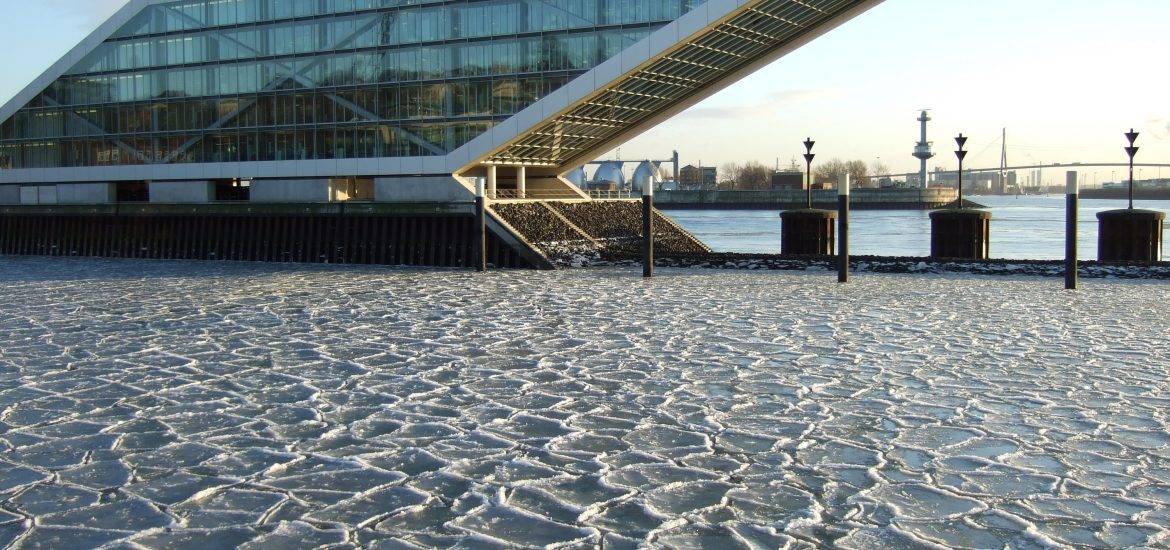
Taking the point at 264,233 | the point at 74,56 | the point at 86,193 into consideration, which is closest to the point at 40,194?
the point at 86,193

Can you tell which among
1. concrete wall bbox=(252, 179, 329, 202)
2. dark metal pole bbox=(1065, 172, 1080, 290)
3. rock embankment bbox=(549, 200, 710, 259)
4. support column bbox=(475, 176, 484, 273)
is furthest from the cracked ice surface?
concrete wall bbox=(252, 179, 329, 202)

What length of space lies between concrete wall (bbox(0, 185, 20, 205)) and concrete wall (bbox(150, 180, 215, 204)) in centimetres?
816

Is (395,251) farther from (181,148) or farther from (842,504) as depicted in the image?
(842,504)

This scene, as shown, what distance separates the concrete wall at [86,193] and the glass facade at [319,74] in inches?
45.5

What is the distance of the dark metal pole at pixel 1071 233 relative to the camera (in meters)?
21.4

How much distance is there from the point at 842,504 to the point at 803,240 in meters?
28.4

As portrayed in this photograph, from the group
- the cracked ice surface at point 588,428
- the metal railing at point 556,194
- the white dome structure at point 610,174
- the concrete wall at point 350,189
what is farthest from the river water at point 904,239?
the white dome structure at point 610,174

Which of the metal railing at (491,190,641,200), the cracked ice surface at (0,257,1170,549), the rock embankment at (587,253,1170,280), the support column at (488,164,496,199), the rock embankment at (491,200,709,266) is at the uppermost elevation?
the support column at (488,164,496,199)

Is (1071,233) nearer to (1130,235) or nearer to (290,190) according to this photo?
(1130,235)

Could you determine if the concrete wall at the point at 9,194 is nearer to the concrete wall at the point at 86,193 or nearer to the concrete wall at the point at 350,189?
the concrete wall at the point at 86,193

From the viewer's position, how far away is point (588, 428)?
899 centimetres

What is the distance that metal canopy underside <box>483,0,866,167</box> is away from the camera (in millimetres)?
38219

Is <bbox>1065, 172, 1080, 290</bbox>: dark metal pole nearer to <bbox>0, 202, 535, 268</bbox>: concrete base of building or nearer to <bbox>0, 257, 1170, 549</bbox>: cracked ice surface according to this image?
<bbox>0, 257, 1170, 549</bbox>: cracked ice surface

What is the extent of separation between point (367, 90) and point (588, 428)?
112 ft
